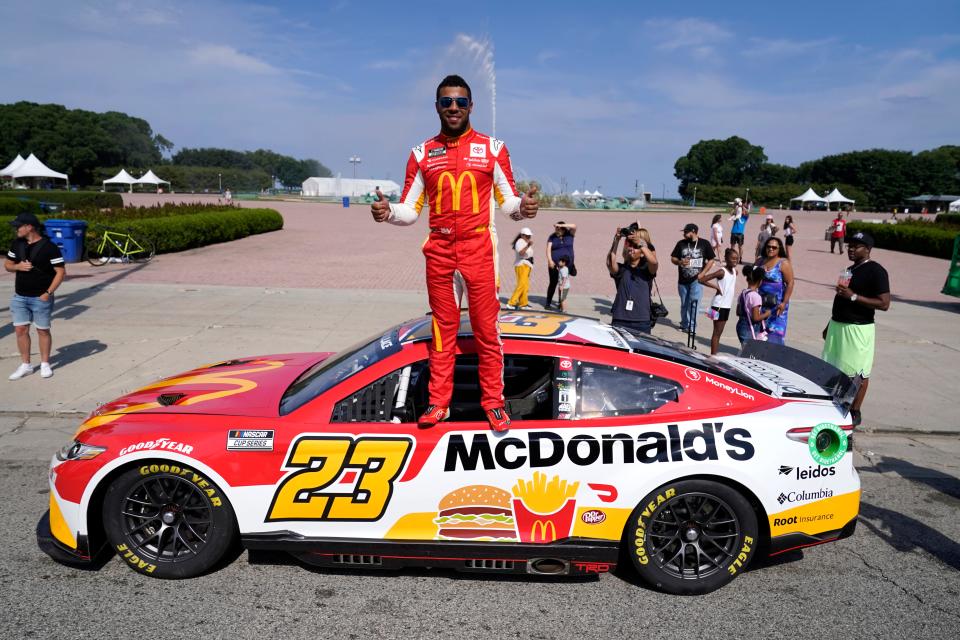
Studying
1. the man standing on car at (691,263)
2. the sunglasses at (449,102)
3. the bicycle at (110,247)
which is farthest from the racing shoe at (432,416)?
the bicycle at (110,247)

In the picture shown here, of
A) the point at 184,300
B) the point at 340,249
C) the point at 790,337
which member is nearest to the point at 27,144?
the point at 340,249

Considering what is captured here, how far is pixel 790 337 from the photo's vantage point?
10.2 m

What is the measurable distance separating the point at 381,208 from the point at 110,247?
15.7 meters

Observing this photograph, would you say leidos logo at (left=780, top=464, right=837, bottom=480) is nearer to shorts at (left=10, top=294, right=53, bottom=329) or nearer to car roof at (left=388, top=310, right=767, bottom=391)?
car roof at (left=388, top=310, right=767, bottom=391)

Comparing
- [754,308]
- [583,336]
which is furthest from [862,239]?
[583,336]

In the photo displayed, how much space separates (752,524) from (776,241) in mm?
4581

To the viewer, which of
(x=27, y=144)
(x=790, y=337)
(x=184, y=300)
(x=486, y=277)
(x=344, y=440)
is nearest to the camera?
(x=344, y=440)

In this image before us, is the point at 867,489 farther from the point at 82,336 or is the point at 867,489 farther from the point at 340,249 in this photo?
the point at 340,249

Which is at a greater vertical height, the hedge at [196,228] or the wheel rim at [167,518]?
→ the hedge at [196,228]

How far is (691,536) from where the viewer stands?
3.57 m

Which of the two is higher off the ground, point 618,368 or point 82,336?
point 618,368

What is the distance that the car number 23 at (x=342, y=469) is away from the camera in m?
Answer: 3.51

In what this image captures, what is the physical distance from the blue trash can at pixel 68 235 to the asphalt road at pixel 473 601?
14197 millimetres

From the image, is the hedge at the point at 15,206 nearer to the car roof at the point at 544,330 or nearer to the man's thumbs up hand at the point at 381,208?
the man's thumbs up hand at the point at 381,208
